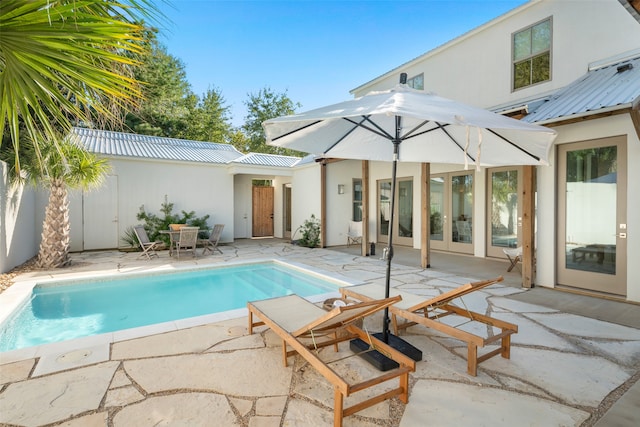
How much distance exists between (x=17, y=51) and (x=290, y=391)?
305 cm

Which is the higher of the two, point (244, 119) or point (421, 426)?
point (244, 119)

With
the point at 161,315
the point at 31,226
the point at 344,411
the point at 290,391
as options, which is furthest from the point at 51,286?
the point at 344,411

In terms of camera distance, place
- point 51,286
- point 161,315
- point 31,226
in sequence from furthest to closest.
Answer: point 31,226 < point 51,286 < point 161,315

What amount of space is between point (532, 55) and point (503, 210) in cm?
407

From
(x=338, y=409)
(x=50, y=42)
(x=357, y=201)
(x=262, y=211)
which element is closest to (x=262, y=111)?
(x=262, y=211)

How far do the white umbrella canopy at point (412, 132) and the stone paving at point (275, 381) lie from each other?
218 centimetres

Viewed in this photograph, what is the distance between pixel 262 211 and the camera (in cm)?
1591

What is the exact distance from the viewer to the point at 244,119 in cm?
3094

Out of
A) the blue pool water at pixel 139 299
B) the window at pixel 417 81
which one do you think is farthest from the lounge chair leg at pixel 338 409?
the window at pixel 417 81

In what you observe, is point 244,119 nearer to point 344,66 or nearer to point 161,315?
point 344,66

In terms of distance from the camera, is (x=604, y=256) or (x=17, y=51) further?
(x=604, y=256)

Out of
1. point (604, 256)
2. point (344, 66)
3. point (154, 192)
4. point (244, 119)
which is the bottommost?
point (604, 256)

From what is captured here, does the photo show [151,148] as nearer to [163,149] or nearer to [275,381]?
[163,149]

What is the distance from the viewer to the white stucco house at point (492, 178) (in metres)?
5.53
